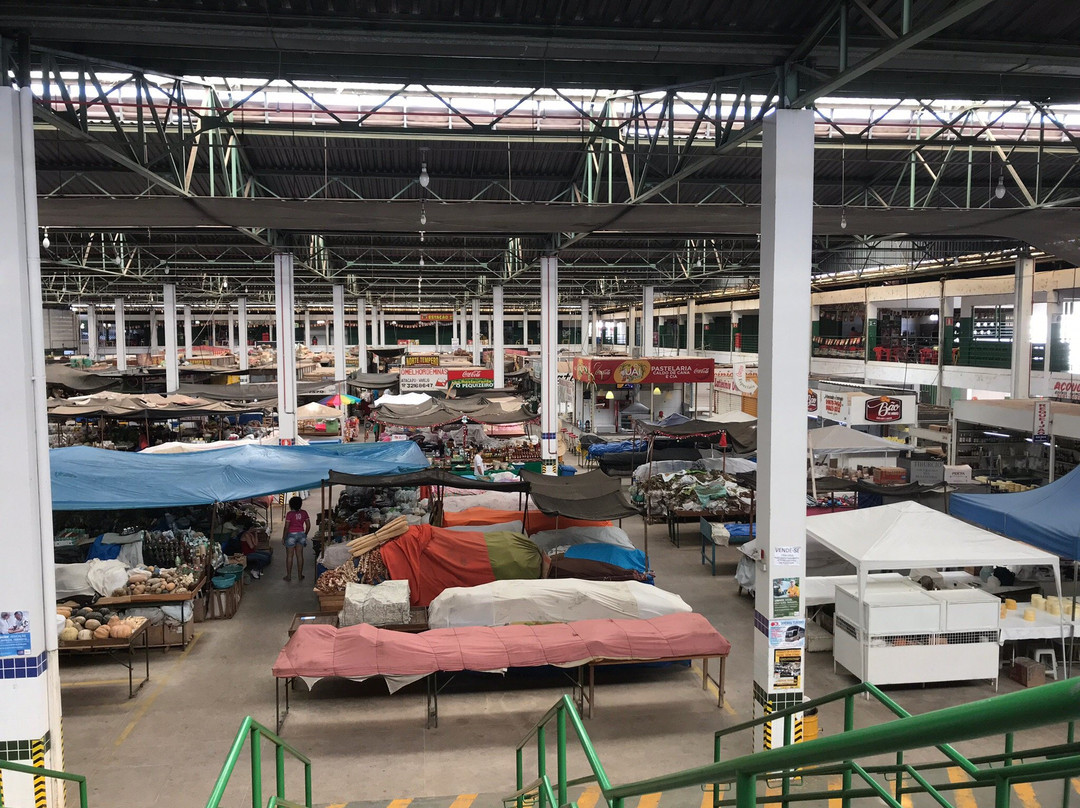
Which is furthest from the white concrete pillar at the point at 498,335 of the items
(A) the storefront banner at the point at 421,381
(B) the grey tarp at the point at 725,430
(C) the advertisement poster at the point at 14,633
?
(C) the advertisement poster at the point at 14,633

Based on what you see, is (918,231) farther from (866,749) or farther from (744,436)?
(866,749)

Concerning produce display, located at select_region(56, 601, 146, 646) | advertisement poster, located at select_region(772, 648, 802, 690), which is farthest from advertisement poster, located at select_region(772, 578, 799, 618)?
produce display, located at select_region(56, 601, 146, 646)

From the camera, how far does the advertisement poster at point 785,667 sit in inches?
315

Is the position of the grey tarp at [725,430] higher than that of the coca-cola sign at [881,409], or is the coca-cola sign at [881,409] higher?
the coca-cola sign at [881,409]

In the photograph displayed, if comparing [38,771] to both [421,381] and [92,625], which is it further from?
[421,381]

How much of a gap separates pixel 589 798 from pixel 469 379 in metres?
26.3

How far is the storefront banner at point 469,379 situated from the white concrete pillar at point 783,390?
25.4 m

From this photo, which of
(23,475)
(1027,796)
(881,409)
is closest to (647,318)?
(881,409)

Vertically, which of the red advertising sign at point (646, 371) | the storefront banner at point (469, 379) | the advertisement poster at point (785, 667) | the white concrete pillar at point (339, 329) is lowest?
the advertisement poster at point (785, 667)

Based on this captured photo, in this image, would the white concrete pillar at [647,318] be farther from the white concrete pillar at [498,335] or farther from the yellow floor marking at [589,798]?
the yellow floor marking at [589,798]

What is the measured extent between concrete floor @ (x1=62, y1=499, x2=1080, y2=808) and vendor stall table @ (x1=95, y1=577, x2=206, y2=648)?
153 mm

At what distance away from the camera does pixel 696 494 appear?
58.8 feet

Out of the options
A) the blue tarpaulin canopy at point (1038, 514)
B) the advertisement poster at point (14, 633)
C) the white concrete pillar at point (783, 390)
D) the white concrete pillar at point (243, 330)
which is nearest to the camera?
the advertisement poster at point (14, 633)

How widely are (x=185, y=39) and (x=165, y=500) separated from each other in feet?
24.2
